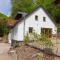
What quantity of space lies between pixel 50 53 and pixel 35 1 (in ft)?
114

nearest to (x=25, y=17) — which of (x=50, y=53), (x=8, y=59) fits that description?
(x=8, y=59)

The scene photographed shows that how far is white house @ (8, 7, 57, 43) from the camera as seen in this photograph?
104 feet

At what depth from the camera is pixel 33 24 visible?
32.3 meters

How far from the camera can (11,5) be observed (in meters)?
51.2

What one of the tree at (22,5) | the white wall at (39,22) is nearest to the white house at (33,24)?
the white wall at (39,22)

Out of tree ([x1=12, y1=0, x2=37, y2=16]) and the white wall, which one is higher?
tree ([x1=12, y1=0, x2=37, y2=16])

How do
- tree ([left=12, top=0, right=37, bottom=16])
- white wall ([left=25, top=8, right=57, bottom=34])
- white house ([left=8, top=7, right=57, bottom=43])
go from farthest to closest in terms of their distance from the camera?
tree ([left=12, top=0, right=37, bottom=16])
white wall ([left=25, top=8, right=57, bottom=34])
white house ([left=8, top=7, right=57, bottom=43])

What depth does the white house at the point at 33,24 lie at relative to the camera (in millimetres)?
31688

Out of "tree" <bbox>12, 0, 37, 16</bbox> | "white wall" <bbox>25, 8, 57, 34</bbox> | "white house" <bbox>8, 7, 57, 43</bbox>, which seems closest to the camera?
"white house" <bbox>8, 7, 57, 43</bbox>

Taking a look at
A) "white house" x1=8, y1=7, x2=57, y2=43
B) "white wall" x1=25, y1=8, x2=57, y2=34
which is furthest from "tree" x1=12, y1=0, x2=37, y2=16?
"white house" x1=8, y1=7, x2=57, y2=43

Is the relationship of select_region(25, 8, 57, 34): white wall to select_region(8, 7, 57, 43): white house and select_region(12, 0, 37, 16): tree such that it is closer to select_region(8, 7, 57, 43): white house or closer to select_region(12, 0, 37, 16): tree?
select_region(8, 7, 57, 43): white house

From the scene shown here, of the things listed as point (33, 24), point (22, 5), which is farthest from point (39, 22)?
point (22, 5)

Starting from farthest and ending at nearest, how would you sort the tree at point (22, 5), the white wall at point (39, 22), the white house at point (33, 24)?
the tree at point (22, 5)
the white wall at point (39, 22)
the white house at point (33, 24)

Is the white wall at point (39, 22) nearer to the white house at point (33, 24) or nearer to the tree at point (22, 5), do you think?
the white house at point (33, 24)
